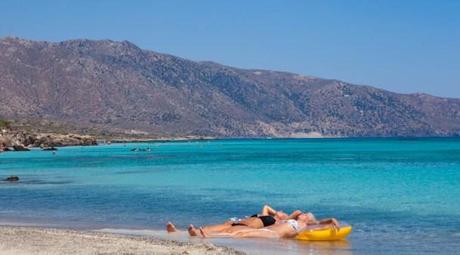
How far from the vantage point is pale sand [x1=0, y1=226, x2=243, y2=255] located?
58.5ft

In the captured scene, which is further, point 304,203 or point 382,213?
point 304,203

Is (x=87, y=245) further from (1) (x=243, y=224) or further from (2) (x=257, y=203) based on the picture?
(2) (x=257, y=203)

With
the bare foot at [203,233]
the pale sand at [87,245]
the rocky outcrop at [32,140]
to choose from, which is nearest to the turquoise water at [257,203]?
the bare foot at [203,233]

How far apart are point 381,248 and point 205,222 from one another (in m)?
8.16

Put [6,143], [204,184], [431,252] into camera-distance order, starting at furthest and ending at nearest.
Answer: [6,143] < [204,184] < [431,252]

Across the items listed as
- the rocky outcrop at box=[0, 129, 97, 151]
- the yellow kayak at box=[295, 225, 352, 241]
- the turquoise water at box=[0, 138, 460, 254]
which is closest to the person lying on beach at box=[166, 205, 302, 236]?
the yellow kayak at box=[295, 225, 352, 241]

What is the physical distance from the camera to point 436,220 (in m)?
26.7

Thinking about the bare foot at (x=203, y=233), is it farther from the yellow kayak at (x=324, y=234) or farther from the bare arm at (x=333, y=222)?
the bare arm at (x=333, y=222)

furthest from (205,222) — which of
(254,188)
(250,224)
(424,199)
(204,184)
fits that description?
(204,184)

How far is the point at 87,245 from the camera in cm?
1891

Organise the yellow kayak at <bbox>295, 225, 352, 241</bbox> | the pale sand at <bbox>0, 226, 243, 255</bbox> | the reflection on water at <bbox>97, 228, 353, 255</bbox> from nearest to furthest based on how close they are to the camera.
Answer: the pale sand at <bbox>0, 226, 243, 255</bbox>, the reflection on water at <bbox>97, 228, 353, 255</bbox>, the yellow kayak at <bbox>295, 225, 352, 241</bbox>

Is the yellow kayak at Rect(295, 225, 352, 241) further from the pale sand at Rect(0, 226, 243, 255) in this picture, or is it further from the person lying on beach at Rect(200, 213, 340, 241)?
the pale sand at Rect(0, 226, 243, 255)

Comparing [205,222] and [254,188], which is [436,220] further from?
[254,188]

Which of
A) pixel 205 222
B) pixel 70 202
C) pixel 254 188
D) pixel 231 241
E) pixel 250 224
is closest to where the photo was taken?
pixel 231 241
